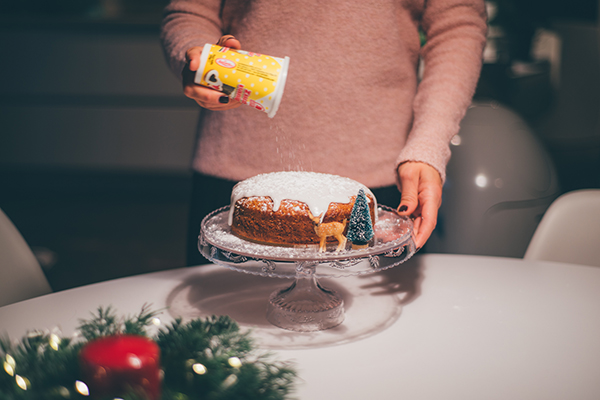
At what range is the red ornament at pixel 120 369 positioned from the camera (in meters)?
0.45

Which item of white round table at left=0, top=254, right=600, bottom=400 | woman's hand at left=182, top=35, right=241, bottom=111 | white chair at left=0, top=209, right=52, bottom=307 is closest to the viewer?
white round table at left=0, top=254, right=600, bottom=400

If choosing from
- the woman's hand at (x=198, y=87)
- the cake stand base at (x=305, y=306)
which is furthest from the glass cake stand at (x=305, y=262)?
the woman's hand at (x=198, y=87)

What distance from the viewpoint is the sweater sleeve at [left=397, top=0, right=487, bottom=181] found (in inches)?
47.5

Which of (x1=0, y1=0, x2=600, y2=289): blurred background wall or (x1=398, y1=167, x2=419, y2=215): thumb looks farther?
(x1=0, y1=0, x2=600, y2=289): blurred background wall

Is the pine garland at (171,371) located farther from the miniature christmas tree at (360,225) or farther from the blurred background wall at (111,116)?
the blurred background wall at (111,116)

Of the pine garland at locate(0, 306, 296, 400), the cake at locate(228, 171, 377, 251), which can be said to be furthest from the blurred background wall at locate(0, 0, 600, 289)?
the pine garland at locate(0, 306, 296, 400)

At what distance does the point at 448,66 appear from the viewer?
1269mm

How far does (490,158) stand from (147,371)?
2066 millimetres

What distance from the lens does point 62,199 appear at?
14.1 ft

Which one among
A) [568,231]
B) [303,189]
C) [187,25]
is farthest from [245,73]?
[568,231]

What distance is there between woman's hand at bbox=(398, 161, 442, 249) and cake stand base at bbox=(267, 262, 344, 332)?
0.20 m

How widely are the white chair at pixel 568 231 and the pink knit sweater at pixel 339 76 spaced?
1.19 ft

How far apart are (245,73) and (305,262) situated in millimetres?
360

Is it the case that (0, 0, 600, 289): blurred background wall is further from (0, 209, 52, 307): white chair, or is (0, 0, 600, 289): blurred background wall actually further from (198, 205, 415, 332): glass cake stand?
(198, 205, 415, 332): glass cake stand
